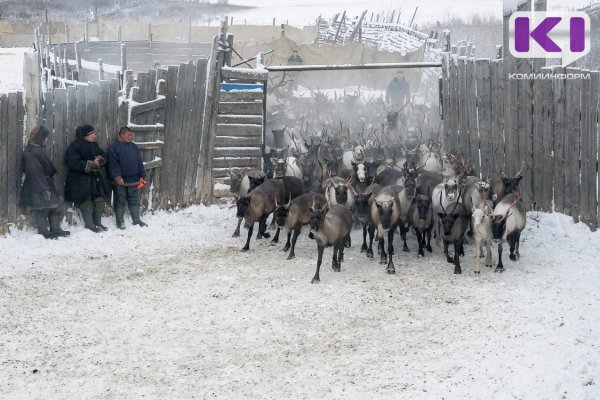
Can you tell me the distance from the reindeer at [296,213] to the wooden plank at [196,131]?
10.1ft

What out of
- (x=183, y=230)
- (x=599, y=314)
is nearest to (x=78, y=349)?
(x=183, y=230)

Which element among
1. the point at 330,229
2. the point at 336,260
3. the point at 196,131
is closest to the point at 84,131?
the point at 196,131

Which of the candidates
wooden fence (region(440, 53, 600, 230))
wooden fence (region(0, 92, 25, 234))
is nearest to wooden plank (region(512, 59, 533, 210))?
wooden fence (region(440, 53, 600, 230))

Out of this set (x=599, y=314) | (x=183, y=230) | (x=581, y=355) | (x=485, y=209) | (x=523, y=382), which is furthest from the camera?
(x=183, y=230)

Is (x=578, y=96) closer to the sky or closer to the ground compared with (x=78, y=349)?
closer to the sky

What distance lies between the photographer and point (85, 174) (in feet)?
39.5

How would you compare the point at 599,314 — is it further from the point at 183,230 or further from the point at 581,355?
the point at 183,230

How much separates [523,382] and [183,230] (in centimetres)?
737

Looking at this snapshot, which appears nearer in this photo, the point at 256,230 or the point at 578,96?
the point at 578,96

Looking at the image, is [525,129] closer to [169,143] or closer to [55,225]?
[169,143]

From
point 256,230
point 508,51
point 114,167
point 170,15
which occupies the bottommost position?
point 256,230

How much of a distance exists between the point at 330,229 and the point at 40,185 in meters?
4.71

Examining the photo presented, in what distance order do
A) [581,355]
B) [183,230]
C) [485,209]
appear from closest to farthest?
1. [581,355]
2. [485,209]
3. [183,230]

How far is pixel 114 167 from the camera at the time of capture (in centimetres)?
1242
